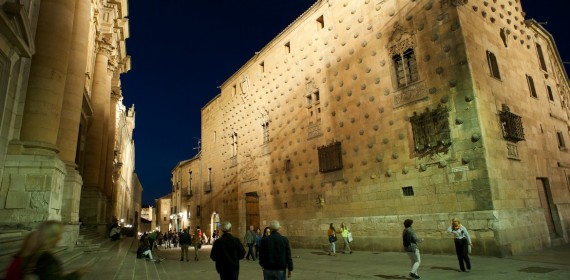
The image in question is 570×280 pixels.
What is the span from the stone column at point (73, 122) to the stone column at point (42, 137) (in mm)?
1109

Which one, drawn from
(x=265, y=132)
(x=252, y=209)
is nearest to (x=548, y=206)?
(x=265, y=132)

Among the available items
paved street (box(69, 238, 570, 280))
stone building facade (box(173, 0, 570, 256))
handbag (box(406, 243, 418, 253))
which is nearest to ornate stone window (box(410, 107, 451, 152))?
stone building facade (box(173, 0, 570, 256))

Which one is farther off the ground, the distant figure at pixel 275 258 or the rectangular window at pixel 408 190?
the rectangular window at pixel 408 190

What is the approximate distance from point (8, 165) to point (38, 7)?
419cm

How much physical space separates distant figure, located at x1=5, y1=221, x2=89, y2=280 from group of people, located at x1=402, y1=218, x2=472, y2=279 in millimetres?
6018

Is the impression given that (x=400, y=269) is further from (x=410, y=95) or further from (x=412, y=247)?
(x=410, y=95)

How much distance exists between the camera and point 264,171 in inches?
760

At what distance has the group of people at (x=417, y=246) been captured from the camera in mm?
6816

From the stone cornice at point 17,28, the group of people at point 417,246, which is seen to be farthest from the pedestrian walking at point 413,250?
the stone cornice at point 17,28

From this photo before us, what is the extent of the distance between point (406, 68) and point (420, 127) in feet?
7.75

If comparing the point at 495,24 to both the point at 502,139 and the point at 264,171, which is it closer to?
the point at 502,139

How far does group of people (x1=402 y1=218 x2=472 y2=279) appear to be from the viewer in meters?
6.82

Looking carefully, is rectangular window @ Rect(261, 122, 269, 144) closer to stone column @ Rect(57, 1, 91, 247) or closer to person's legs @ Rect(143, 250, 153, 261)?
person's legs @ Rect(143, 250, 153, 261)

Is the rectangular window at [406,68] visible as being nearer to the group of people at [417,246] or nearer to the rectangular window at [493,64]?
the rectangular window at [493,64]
